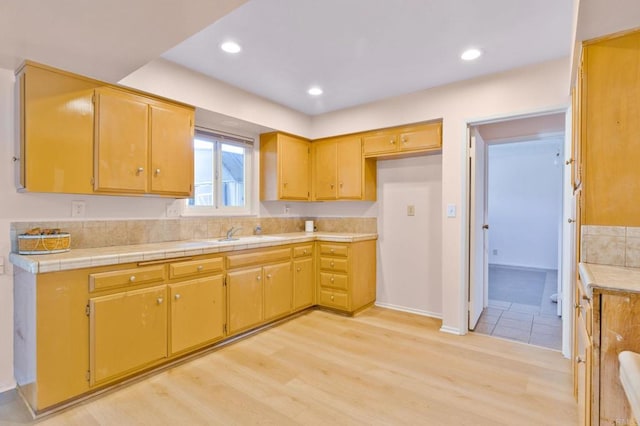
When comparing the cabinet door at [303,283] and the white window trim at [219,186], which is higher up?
the white window trim at [219,186]

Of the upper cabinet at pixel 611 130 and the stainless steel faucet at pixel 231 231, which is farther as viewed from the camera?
the stainless steel faucet at pixel 231 231

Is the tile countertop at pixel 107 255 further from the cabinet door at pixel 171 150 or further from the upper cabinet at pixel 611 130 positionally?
the upper cabinet at pixel 611 130

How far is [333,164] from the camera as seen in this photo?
A: 4.00 m

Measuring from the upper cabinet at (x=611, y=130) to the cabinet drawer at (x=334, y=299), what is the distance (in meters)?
2.39

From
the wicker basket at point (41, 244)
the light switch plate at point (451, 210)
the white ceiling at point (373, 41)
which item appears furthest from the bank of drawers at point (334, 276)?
the wicker basket at point (41, 244)

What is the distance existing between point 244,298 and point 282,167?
1.59 m

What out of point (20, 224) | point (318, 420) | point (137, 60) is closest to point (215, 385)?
point (318, 420)

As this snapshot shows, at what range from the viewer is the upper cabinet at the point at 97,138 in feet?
6.58

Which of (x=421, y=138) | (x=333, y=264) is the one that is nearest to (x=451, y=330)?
(x=333, y=264)

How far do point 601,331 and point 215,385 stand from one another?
6.95 ft

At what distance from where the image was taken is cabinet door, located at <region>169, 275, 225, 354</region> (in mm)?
2391

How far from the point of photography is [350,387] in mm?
2152

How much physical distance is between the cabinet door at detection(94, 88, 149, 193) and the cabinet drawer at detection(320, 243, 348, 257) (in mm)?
1930

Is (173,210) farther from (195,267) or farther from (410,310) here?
(410,310)
